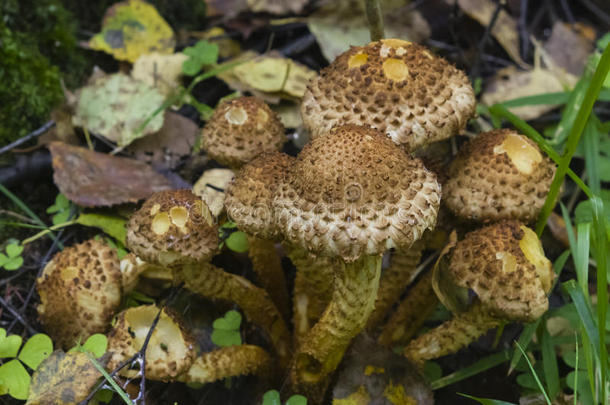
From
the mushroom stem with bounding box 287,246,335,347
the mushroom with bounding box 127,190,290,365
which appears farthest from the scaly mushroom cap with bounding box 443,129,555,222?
the mushroom with bounding box 127,190,290,365

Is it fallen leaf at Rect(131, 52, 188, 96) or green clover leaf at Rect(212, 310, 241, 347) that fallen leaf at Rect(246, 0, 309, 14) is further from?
green clover leaf at Rect(212, 310, 241, 347)

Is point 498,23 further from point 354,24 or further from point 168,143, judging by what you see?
point 168,143

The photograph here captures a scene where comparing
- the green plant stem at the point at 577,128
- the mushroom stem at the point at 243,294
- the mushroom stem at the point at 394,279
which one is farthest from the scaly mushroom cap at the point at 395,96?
the mushroom stem at the point at 243,294

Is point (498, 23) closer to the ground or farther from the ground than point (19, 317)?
farther from the ground

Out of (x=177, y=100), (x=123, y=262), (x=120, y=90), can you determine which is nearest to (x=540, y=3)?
(x=177, y=100)

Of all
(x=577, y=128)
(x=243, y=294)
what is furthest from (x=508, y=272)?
(x=243, y=294)

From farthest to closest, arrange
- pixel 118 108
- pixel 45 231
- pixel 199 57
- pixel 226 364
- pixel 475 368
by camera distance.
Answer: pixel 199 57
pixel 118 108
pixel 45 231
pixel 475 368
pixel 226 364

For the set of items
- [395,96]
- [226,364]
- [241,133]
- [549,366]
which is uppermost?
[395,96]
